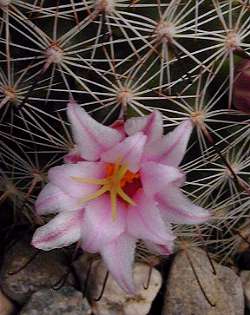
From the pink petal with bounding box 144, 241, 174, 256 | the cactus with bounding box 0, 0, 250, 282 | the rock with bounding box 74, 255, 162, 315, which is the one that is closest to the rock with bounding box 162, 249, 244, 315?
the rock with bounding box 74, 255, 162, 315

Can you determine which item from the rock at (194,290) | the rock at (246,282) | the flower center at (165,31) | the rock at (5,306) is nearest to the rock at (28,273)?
the rock at (5,306)

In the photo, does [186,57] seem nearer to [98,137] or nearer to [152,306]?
[98,137]

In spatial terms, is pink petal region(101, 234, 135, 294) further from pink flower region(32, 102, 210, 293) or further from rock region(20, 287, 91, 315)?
rock region(20, 287, 91, 315)

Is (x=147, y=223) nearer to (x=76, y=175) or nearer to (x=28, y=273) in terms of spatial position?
(x=76, y=175)

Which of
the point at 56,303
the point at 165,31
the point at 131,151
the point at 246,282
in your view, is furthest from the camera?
the point at 246,282

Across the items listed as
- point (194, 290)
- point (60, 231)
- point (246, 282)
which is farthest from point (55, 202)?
point (246, 282)

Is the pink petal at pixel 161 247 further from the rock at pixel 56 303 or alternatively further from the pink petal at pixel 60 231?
the rock at pixel 56 303
